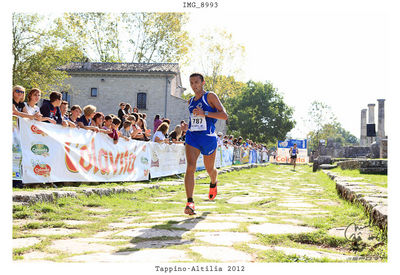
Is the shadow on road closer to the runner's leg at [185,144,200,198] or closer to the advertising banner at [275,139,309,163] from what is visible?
the runner's leg at [185,144,200,198]

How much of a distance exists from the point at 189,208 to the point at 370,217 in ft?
6.68

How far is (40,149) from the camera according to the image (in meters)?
6.16

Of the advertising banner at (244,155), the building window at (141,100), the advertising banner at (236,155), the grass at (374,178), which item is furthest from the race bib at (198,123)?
the building window at (141,100)

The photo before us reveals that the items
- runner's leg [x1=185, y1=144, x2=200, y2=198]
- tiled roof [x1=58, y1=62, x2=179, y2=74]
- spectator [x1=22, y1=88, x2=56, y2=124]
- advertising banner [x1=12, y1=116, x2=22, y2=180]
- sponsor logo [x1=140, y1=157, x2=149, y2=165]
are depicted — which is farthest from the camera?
tiled roof [x1=58, y1=62, x2=179, y2=74]

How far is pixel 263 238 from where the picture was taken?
3506mm

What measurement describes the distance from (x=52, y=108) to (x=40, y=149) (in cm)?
117

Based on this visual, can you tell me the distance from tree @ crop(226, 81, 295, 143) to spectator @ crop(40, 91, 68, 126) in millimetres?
50189

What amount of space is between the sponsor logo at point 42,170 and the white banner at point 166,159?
12.6 feet

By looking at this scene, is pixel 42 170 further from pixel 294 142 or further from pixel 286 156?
pixel 286 156

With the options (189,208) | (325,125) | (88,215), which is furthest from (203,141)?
(325,125)

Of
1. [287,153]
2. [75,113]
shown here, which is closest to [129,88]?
[287,153]

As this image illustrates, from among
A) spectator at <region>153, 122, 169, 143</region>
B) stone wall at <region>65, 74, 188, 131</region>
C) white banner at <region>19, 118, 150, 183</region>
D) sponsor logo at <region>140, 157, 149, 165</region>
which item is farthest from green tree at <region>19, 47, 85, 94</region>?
white banner at <region>19, 118, 150, 183</region>

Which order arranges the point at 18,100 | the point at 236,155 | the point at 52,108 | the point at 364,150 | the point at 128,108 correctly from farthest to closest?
the point at 364,150, the point at 236,155, the point at 128,108, the point at 52,108, the point at 18,100

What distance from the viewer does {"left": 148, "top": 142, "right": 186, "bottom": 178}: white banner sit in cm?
1016
